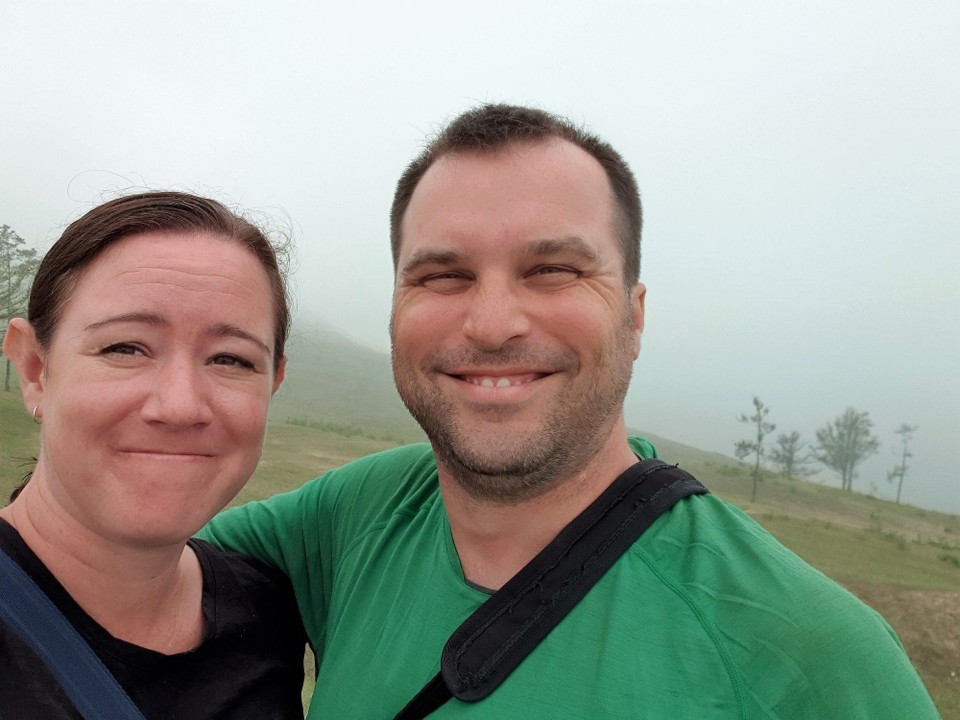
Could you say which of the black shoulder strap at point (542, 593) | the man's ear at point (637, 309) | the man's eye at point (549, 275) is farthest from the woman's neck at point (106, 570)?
the man's ear at point (637, 309)

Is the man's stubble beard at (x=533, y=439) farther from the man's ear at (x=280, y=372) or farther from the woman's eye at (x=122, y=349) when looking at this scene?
the woman's eye at (x=122, y=349)

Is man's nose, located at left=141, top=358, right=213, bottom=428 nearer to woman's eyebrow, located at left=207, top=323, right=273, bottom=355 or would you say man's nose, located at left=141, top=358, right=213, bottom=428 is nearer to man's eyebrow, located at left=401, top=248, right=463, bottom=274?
woman's eyebrow, located at left=207, top=323, right=273, bottom=355

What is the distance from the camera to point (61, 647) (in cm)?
160

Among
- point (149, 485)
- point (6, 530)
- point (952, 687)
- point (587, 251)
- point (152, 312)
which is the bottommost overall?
point (952, 687)

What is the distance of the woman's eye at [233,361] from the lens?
6.34ft

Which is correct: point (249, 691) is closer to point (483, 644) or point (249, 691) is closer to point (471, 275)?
point (483, 644)

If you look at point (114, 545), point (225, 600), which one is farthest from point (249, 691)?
point (114, 545)

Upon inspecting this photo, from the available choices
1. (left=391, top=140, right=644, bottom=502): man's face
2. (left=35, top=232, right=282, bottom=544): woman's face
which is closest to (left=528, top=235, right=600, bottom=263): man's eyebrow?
(left=391, top=140, right=644, bottom=502): man's face

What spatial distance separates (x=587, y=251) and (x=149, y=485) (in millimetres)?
1696

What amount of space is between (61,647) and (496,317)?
5.35ft

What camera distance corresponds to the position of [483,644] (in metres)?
1.78

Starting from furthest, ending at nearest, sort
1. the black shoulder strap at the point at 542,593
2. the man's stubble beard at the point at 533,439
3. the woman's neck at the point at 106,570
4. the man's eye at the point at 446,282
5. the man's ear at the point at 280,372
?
1. the man's ear at the point at 280,372
2. the man's eye at the point at 446,282
3. the man's stubble beard at the point at 533,439
4. the woman's neck at the point at 106,570
5. the black shoulder strap at the point at 542,593

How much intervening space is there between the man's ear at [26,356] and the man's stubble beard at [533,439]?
4.32ft

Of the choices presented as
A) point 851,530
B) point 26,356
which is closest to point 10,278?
point 26,356
